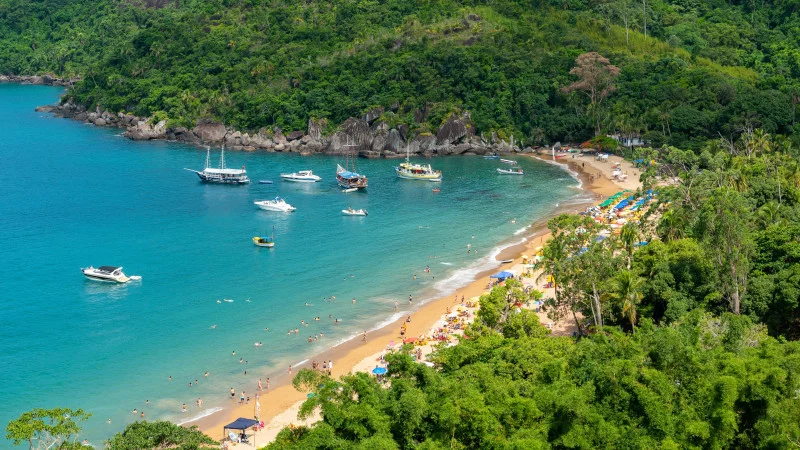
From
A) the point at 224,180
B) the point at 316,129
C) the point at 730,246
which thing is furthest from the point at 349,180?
the point at 730,246

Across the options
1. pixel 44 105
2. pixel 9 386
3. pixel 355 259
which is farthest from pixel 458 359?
pixel 44 105

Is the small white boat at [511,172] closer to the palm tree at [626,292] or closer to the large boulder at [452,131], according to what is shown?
the large boulder at [452,131]

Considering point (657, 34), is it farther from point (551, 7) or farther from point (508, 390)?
point (508, 390)

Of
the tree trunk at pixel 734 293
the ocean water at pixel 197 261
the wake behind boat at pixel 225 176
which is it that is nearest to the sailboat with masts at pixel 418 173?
the ocean water at pixel 197 261

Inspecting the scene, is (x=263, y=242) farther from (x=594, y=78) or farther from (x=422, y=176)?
(x=594, y=78)

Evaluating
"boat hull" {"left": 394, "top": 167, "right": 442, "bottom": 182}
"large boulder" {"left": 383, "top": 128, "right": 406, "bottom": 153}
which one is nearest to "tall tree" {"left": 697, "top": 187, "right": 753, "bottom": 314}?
"boat hull" {"left": 394, "top": 167, "right": 442, "bottom": 182}

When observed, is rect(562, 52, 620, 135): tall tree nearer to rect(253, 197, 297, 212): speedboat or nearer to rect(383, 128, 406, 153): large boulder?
rect(383, 128, 406, 153): large boulder
